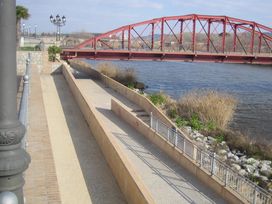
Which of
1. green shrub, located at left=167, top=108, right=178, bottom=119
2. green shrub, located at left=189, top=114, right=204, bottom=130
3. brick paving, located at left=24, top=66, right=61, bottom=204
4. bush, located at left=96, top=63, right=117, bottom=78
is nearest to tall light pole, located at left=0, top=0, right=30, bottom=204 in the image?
brick paving, located at left=24, top=66, right=61, bottom=204

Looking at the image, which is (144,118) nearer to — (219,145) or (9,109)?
(219,145)

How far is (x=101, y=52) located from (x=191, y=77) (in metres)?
20.8

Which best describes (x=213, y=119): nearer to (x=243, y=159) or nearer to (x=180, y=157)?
(x=243, y=159)

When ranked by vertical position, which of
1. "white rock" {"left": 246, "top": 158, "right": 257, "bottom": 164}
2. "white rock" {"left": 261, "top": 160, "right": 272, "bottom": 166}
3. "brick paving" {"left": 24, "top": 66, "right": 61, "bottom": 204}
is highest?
"brick paving" {"left": 24, "top": 66, "right": 61, "bottom": 204}

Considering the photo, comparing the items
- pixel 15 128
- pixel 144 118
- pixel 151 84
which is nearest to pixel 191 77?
pixel 151 84

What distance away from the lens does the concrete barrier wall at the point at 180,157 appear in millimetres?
11500

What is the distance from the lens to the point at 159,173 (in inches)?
520

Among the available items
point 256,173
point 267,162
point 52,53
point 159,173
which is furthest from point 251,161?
point 52,53

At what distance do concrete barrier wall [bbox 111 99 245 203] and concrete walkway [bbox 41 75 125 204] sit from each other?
2934 millimetres

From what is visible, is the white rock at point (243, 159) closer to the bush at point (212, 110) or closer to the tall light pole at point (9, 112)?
the bush at point (212, 110)

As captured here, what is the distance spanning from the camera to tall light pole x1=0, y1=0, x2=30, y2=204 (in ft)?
9.76

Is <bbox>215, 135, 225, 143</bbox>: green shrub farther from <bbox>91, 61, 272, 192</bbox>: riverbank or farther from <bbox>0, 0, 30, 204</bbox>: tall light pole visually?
<bbox>0, 0, 30, 204</bbox>: tall light pole

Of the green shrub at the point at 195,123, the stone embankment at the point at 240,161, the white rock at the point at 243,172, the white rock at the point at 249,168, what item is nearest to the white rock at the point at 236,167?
the stone embankment at the point at 240,161

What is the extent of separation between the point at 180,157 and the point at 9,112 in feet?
38.3
